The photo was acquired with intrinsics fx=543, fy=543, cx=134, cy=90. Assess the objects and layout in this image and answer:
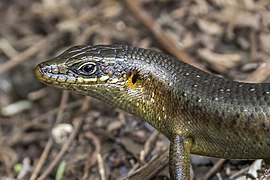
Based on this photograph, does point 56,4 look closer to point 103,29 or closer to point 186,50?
point 103,29

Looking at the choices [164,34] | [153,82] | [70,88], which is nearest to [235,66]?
[164,34]

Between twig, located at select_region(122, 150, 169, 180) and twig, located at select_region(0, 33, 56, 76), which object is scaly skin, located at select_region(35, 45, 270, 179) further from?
twig, located at select_region(0, 33, 56, 76)

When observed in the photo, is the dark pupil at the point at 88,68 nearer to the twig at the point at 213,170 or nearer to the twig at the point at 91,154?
the twig at the point at 91,154

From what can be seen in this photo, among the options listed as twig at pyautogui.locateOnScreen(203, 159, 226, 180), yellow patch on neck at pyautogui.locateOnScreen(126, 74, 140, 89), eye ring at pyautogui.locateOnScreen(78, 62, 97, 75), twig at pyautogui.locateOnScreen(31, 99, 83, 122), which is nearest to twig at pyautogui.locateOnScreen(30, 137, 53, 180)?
twig at pyautogui.locateOnScreen(31, 99, 83, 122)

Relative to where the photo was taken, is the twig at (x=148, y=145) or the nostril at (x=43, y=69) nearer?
the nostril at (x=43, y=69)

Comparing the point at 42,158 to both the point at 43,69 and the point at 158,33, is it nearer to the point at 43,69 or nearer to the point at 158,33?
the point at 43,69

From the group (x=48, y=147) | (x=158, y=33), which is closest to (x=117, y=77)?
(x=48, y=147)

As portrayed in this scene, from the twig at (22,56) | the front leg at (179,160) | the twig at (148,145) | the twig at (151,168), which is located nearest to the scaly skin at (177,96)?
the front leg at (179,160)
